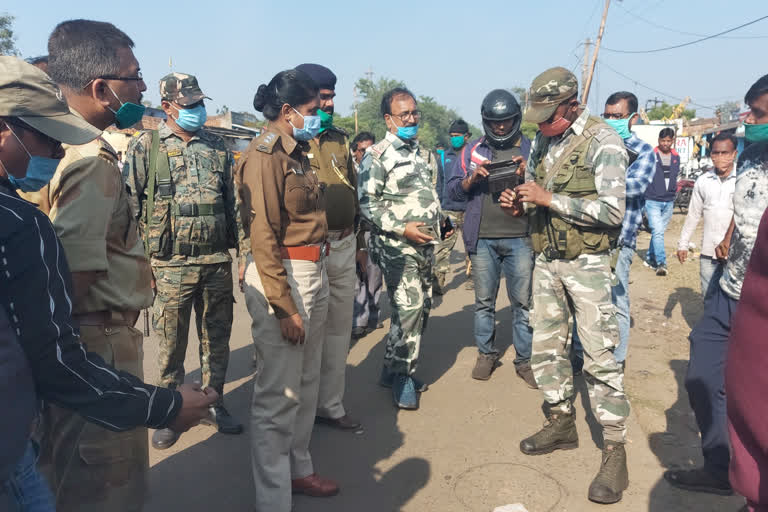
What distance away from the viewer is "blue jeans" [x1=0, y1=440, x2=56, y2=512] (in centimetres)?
140

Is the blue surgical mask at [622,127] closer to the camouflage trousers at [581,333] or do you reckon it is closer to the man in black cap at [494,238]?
the man in black cap at [494,238]

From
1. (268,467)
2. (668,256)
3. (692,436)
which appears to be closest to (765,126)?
(692,436)

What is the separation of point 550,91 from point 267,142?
1.62 m

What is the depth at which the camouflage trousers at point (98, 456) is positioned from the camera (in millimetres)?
1825

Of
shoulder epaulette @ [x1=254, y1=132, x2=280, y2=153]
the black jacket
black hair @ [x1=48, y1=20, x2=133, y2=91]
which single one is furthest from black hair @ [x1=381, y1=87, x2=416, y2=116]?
the black jacket

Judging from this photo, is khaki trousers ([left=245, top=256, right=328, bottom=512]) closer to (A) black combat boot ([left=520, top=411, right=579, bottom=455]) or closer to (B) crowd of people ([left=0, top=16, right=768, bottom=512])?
(B) crowd of people ([left=0, top=16, right=768, bottom=512])

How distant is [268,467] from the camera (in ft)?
8.71

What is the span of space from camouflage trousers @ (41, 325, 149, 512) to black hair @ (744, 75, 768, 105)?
10.3ft

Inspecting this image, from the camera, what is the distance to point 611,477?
2908mm

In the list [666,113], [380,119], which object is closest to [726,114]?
[666,113]

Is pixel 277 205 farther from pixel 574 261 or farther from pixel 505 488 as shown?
pixel 505 488

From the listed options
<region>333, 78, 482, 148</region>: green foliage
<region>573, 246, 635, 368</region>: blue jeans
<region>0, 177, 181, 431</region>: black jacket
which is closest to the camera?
<region>0, 177, 181, 431</region>: black jacket

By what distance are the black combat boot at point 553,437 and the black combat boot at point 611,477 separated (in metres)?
0.38

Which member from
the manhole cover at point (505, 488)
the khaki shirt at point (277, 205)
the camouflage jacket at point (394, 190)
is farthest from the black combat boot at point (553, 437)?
the khaki shirt at point (277, 205)
